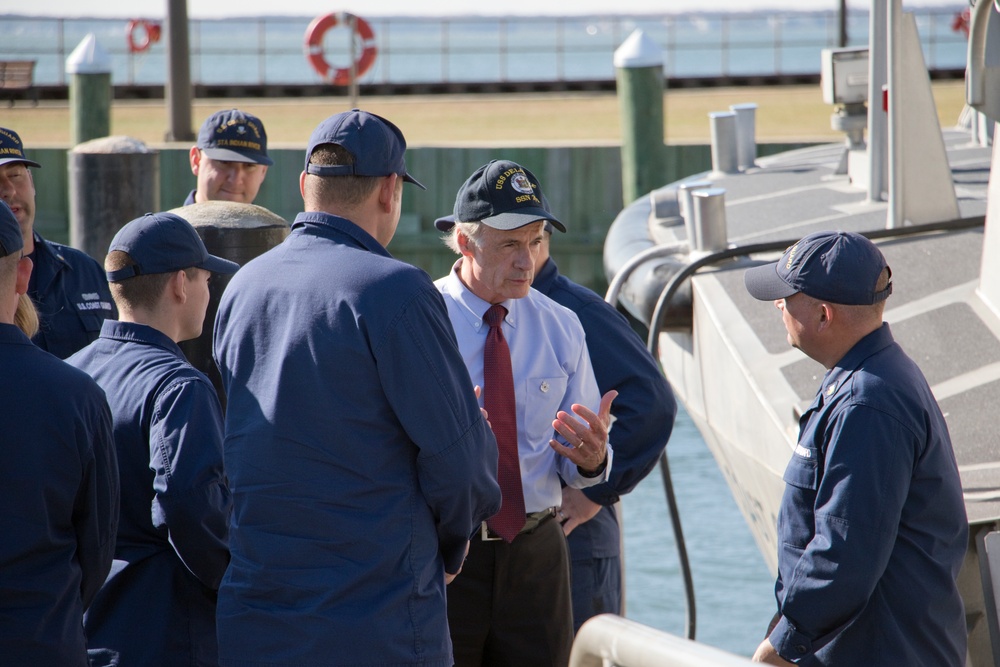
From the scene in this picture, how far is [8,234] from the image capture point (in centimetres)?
254

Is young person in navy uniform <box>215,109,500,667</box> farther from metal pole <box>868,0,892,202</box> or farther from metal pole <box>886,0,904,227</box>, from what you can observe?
metal pole <box>868,0,892,202</box>

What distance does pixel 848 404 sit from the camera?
268 centimetres

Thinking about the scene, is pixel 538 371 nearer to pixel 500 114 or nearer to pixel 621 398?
pixel 621 398

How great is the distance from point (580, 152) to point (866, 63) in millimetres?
6542

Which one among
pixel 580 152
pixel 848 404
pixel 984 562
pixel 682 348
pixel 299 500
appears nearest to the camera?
pixel 299 500

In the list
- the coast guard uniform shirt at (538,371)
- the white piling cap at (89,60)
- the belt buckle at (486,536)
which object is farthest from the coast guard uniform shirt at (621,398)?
the white piling cap at (89,60)

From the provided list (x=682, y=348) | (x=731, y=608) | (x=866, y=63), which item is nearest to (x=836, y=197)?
(x=866, y=63)

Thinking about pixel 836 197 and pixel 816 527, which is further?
pixel 836 197

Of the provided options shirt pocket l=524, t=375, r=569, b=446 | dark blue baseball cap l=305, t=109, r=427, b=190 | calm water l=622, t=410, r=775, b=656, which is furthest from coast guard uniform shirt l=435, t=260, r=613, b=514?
calm water l=622, t=410, r=775, b=656

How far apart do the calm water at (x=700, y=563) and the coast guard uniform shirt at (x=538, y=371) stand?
4089 mm

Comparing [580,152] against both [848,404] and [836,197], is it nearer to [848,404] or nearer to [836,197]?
[836,197]

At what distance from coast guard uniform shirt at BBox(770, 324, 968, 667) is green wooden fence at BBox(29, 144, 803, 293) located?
11.5 metres

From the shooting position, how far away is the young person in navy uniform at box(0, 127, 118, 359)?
429 cm

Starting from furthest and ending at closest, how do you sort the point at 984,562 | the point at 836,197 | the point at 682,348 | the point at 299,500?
the point at 836,197, the point at 682,348, the point at 984,562, the point at 299,500
